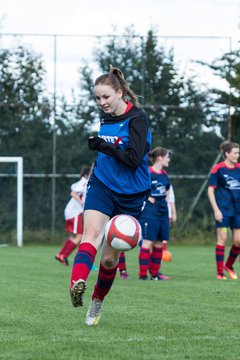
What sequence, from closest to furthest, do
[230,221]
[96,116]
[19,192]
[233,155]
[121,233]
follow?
[121,233], [233,155], [230,221], [19,192], [96,116]

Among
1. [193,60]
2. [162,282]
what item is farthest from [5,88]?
[162,282]

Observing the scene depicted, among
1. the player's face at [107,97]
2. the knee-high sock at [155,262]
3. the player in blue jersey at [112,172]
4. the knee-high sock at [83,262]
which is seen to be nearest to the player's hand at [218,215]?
the knee-high sock at [155,262]

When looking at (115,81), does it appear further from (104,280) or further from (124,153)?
(104,280)

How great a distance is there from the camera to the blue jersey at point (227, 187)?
471 inches

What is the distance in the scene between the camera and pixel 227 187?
1198 centimetres

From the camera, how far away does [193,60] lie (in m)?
24.6

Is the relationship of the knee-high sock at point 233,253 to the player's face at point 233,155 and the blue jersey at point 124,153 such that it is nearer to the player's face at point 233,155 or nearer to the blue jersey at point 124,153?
the player's face at point 233,155

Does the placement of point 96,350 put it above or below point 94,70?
below

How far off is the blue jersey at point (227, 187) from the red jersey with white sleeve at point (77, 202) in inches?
141

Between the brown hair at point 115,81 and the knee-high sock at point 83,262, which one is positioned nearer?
the knee-high sock at point 83,262

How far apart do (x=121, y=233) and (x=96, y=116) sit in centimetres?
1791

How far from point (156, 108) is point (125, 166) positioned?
17947mm

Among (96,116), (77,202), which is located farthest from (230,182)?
(96,116)

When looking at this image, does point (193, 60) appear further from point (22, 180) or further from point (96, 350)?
point (96, 350)
